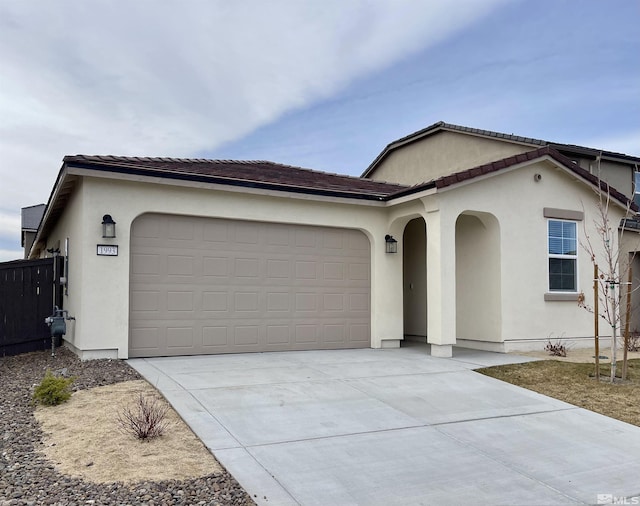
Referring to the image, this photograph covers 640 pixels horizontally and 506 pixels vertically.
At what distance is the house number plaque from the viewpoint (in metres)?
9.20

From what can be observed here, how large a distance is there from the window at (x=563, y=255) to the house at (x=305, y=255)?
36mm

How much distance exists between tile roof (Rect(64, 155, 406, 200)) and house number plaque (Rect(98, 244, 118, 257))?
132 centimetres

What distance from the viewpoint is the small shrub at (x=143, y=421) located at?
5.11m

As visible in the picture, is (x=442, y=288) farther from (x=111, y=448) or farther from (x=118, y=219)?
(x=111, y=448)

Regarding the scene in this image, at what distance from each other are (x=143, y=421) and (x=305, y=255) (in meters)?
6.29

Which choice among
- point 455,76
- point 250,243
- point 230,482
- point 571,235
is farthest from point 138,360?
point 455,76

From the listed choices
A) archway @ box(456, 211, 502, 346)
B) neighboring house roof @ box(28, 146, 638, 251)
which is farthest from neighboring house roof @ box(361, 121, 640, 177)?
archway @ box(456, 211, 502, 346)

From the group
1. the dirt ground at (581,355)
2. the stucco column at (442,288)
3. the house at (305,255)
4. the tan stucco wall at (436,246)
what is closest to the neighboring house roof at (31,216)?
the house at (305,255)

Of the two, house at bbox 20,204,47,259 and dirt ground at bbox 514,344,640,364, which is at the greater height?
house at bbox 20,204,47,259

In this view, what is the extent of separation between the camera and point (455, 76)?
1570 centimetres

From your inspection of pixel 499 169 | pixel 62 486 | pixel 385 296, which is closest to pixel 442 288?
pixel 385 296

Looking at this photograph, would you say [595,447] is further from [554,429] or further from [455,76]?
[455,76]

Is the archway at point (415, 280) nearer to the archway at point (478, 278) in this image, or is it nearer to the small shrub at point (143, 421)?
the archway at point (478, 278)

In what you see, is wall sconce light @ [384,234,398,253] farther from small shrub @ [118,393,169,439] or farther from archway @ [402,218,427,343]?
small shrub @ [118,393,169,439]
